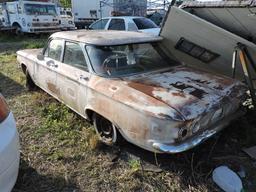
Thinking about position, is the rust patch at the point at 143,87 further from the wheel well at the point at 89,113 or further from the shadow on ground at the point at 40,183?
the shadow on ground at the point at 40,183

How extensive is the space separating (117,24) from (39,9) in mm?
8469

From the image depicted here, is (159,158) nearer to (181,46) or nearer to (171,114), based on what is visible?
(171,114)

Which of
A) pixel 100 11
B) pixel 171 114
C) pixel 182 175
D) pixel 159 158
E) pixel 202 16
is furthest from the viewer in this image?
pixel 100 11

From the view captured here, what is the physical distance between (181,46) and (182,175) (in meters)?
2.25

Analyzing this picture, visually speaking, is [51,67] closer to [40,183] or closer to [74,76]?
[74,76]

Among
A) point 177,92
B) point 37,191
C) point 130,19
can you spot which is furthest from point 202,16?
point 130,19

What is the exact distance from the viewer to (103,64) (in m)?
3.74

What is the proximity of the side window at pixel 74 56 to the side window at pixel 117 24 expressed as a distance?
6257 mm

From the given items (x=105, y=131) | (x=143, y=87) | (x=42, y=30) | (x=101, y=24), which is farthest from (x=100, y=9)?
(x=143, y=87)

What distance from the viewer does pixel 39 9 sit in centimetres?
1708

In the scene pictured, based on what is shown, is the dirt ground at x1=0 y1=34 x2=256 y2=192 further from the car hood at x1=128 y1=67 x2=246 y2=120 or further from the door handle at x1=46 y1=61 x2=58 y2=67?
the door handle at x1=46 y1=61 x2=58 y2=67

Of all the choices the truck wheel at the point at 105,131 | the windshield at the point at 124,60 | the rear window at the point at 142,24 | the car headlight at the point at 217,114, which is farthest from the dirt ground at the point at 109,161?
the rear window at the point at 142,24

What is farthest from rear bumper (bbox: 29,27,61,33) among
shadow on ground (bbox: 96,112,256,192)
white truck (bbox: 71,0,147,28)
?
shadow on ground (bbox: 96,112,256,192)

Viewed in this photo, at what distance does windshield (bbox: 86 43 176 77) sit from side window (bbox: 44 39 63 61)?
0.84 metres
